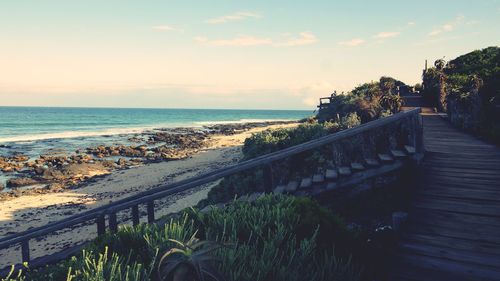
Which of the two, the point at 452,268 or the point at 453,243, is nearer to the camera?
the point at 452,268

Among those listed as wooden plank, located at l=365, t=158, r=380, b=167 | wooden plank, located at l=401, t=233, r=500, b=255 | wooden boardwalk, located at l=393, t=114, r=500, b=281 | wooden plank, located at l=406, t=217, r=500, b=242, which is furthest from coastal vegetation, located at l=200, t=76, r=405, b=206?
wooden plank, located at l=401, t=233, r=500, b=255

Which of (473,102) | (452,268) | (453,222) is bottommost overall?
(452,268)

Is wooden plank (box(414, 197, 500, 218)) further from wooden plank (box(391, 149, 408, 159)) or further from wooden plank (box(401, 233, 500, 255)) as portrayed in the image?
wooden plank (box(391, 149, 408, 159))

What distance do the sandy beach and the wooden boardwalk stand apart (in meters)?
11.0

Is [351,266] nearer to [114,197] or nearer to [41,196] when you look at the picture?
[114,197]

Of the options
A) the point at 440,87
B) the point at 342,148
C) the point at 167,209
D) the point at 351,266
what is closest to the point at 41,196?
the point at 167,209

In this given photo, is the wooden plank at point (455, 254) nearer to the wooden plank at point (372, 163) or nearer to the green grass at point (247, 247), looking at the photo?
the green grass at point (247, 247)

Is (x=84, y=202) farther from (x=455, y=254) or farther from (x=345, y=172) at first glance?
(x=455, y=254)

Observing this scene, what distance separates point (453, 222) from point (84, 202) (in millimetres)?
17110

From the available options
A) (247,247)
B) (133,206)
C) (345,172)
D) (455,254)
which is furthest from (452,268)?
(133,206)

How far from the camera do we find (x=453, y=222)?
5609 millimetres

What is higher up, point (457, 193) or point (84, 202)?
point (457, 193)

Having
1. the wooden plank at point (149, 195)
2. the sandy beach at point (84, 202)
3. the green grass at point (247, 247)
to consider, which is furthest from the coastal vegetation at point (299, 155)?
the green grass at point (247, 247)

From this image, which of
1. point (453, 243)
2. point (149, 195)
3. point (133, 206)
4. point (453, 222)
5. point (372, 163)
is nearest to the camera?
point (453, 243)
